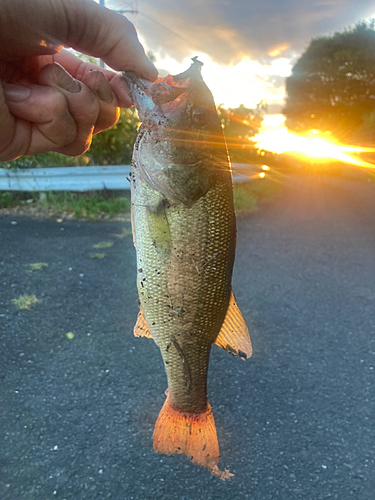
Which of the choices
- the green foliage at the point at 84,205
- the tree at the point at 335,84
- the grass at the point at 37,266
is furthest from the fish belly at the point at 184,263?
the tree at the point at 335,84

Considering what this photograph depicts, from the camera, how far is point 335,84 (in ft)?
66.8

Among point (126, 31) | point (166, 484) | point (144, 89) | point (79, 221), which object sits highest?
point (126, 31)

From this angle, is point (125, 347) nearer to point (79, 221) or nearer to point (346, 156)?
point (79, 221)

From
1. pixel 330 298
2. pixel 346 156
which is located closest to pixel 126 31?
pixel 330 298

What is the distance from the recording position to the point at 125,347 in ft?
13.2

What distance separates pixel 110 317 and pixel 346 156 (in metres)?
19.3

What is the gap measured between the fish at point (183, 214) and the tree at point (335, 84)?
1952 centimetres

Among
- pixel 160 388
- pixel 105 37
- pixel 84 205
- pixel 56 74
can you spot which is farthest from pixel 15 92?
pixel 84 205

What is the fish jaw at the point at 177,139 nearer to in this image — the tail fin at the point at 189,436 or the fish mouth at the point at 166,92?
the fish mouth at the point at 166,92

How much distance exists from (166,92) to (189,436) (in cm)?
182

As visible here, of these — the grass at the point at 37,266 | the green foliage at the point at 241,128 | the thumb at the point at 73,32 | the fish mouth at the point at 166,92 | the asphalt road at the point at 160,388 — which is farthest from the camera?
the green foliage at the point at 241,128

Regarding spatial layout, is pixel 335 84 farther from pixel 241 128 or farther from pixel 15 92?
pixel 15 92

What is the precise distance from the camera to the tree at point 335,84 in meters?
19.2

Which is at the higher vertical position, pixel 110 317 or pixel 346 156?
pixel 346 156
